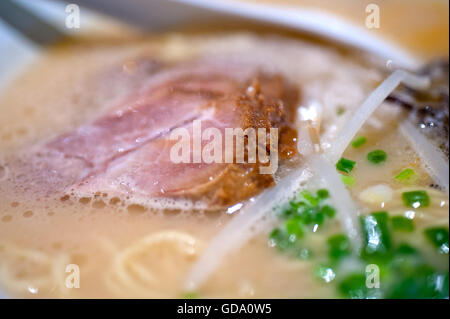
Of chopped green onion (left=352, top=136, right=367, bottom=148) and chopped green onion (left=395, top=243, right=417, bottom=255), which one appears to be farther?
chopped green onion (left=352, top=136, right=367, bottom=148)

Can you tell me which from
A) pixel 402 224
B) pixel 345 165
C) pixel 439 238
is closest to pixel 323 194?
pixel 345 165

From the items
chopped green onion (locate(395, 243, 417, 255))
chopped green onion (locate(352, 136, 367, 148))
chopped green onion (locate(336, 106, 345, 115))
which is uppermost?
chopped green onion (locate(336, 106, 345, 115))

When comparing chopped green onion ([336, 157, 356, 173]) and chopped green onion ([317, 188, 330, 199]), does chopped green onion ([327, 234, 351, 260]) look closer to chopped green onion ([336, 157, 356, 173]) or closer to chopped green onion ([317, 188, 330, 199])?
chopped green onion ([317, 188, 330, 199])

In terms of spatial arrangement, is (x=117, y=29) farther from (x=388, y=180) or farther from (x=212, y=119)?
(x=388, y=180)

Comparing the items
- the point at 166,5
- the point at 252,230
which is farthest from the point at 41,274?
the point at 166,5

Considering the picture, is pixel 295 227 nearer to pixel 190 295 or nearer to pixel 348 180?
pixel 348 180

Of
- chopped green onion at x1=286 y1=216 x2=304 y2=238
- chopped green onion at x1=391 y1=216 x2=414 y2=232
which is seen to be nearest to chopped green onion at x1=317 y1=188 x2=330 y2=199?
chopped green onion at x1=286 y1=216 x2=304 y2=238

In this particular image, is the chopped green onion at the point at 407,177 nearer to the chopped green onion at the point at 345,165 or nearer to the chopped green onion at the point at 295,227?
the chopped green onion at the point at 345,165

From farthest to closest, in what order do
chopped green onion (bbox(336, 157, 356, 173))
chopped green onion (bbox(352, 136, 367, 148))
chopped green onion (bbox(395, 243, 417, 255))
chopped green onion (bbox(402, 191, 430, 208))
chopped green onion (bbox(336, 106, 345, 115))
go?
1. chopped green onion (bbox(336, 106, 345, 115))
2. chopped green onion (bbox(352, 136, 367, 148))
3. chopped green onion (bbox(336, 157, 356, 173))
4. chopped green onion (bbox(402, 191, 430, 208))
5. chopped green onion (bbox(395, 243, 417, 255))
